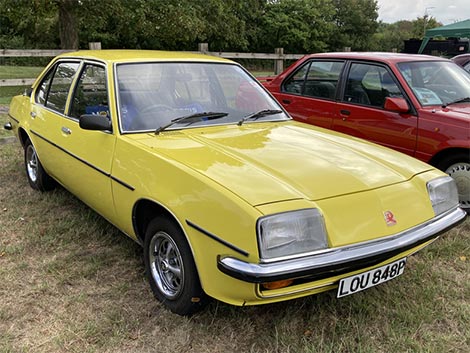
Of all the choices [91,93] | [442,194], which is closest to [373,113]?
[442,194]

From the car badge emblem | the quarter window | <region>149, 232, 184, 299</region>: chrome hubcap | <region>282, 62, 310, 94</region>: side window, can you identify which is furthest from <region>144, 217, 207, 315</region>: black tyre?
<region>282, 62, 310, 94</region>: side window

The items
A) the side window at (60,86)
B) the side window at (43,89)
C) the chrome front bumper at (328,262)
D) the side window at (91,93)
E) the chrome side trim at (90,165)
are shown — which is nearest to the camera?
the chrome front bumper at (328,262)

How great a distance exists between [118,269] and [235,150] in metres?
1.32

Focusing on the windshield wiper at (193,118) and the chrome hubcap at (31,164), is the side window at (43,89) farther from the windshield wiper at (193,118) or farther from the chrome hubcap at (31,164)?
the windshield wiper at (193,118)

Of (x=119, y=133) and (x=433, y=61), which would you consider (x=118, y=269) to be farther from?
(x=433, y=61)

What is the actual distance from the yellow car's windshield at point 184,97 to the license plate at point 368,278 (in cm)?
156

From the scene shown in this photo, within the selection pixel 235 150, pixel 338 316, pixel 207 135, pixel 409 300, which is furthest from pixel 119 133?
pixel 409 300

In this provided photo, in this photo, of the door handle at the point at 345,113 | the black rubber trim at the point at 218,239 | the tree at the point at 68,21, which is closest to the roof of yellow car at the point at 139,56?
the black rubber trim at the point at 218,239

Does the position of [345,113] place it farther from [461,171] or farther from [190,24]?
[190,24]

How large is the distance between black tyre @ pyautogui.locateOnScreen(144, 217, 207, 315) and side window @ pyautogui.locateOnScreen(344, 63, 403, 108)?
10.5 ft

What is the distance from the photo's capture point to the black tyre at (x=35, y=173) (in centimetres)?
461

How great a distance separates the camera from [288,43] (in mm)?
38156

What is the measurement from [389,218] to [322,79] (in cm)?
349

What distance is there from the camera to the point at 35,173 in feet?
15.6
